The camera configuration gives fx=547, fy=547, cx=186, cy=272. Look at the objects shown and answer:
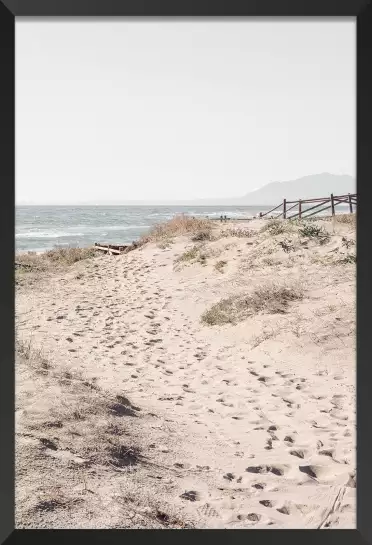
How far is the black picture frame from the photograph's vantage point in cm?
168

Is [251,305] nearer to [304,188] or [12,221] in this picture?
[12,221]

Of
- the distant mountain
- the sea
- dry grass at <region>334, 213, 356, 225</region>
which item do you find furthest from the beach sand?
the distant mountain

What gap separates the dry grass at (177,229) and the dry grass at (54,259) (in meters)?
1.17

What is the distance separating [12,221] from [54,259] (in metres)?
9.05

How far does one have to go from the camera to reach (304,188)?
111 ft

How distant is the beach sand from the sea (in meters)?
4.72

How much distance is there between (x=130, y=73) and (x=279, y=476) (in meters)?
37.2

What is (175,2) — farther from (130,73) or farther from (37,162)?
(130,73)

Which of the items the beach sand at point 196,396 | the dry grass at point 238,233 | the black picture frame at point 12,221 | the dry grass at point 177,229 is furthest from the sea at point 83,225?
the black picture frame at point 12,221

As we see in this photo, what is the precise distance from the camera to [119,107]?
3591cm

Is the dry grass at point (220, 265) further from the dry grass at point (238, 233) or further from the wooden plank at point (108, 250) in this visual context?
the wooden plank at point (108, 250)

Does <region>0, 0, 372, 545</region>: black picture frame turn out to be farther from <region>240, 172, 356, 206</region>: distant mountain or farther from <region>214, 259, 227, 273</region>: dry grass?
<region>240, 172, 356, 206</region>: distant mountain

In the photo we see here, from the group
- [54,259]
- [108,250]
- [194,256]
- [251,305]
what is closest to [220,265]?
[194,256]

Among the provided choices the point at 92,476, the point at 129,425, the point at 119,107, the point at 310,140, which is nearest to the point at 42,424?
the point at 92,476
